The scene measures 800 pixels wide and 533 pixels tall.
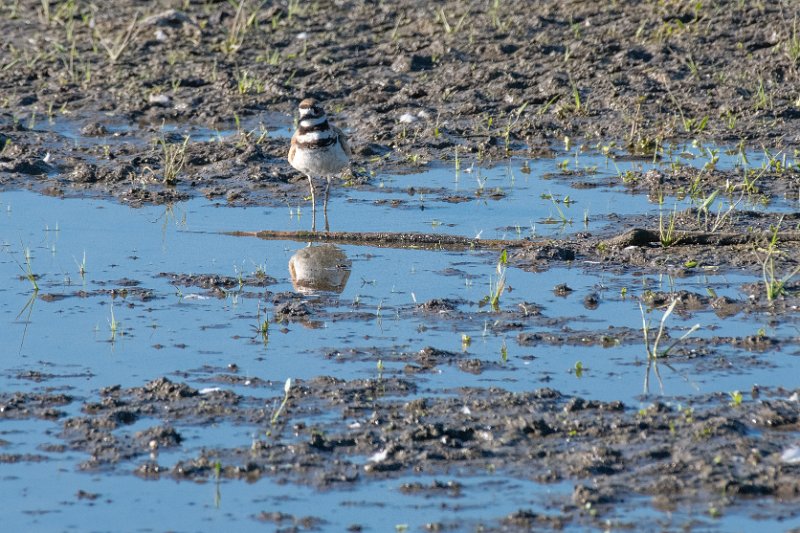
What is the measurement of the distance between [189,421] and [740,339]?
2894mm

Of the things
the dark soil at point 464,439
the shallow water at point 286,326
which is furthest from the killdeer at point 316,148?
the dark soil at point 464,439

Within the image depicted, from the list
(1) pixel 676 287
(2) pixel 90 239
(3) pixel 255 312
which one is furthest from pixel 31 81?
(1) pixel 676 287

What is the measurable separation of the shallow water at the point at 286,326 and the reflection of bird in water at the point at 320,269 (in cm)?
9

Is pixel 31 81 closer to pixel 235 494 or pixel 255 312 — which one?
pixel 255 312

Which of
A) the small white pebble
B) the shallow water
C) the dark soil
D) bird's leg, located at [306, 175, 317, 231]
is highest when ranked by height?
the small white pebble

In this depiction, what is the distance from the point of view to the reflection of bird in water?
850 cm

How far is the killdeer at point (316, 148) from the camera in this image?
403 inches

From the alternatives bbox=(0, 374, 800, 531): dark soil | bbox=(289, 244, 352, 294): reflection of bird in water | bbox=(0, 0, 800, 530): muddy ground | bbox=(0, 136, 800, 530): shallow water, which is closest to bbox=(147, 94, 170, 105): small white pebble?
bbox=(0, 0, 800, 530): muddy ground

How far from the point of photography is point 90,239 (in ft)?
31.9

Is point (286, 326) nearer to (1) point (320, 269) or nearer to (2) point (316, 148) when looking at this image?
(1) point (320, 269)

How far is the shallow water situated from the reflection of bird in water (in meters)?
0.09

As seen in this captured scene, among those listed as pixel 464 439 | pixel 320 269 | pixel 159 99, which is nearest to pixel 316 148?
pixel 320 269

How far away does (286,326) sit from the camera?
7.63 metres

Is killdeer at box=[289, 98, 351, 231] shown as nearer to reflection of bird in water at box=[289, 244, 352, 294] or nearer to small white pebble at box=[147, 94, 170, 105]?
reflection of bird in water at box=[289, 244, 352, 294]
